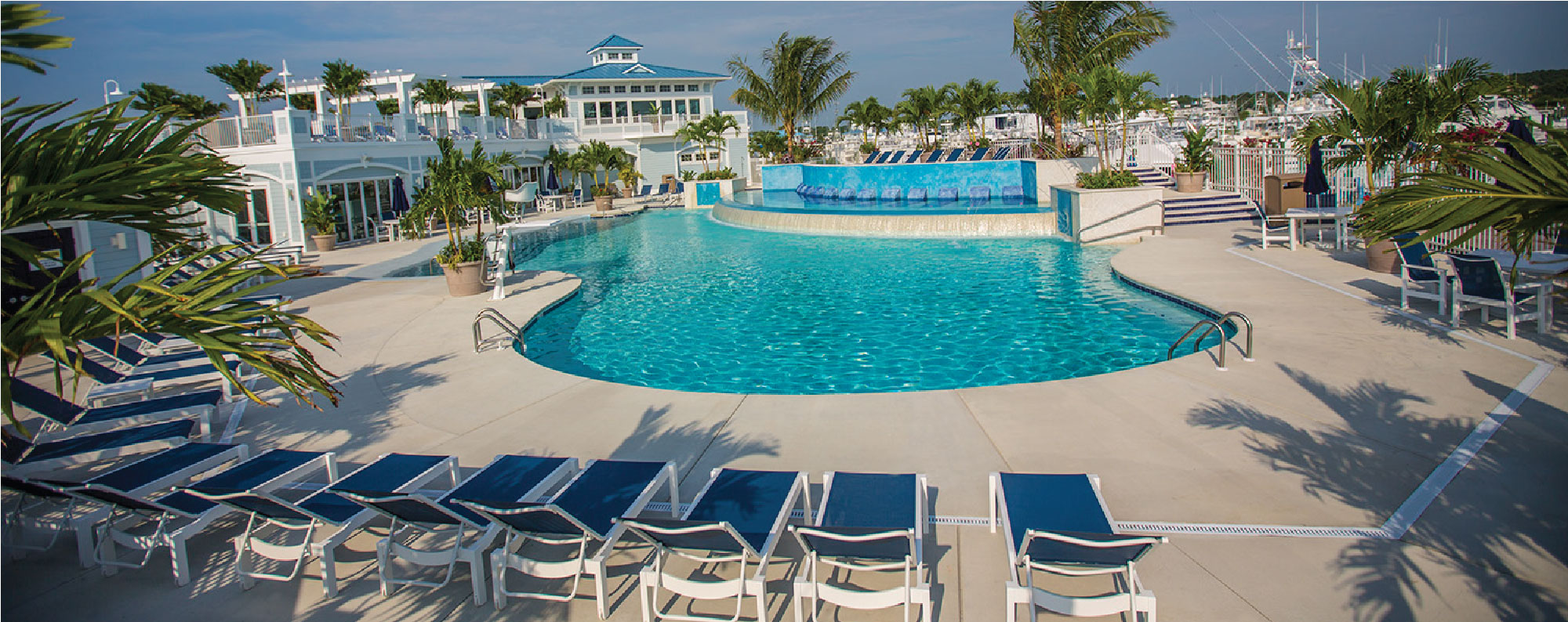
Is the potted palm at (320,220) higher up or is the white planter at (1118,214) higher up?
the potted palm at (320,220)

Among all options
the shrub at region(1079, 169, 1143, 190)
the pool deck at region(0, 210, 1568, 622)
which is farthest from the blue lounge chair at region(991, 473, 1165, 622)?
the shrub at region(1079, 169, 1143, 190)

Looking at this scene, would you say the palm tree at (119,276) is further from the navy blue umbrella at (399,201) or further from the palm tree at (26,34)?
the navy blue umbrella at (399,201)

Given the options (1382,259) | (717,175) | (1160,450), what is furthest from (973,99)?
(1160,450)

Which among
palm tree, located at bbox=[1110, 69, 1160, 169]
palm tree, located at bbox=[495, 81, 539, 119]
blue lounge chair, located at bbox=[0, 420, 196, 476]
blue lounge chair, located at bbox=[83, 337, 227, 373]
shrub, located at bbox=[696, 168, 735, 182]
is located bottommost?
blue lounge chair, located at bbox=[0, 420, 196, 476]

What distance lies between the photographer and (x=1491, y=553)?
469cm

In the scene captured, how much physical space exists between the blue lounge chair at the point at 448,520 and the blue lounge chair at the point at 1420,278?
9376 mm

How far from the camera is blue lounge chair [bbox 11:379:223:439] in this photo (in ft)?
22.4

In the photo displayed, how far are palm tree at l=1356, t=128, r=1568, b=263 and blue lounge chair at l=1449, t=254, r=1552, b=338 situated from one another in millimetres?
6148

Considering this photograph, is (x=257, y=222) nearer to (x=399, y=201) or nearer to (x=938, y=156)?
(x=399, y=201)

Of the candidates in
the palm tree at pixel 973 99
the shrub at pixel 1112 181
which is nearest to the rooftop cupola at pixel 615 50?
the palm tree at pixel 973 99

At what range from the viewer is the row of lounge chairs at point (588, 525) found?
434 centimetres

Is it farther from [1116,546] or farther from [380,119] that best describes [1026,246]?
[380,119]

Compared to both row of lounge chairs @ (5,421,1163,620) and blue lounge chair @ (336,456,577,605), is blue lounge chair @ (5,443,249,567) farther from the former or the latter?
blue lounge chair @ (336,456,577,605)

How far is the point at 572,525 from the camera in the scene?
4.72m
